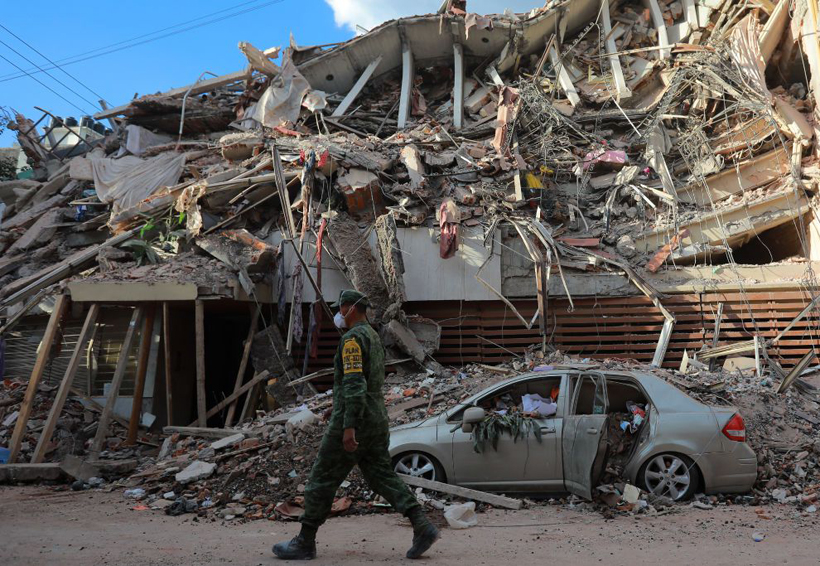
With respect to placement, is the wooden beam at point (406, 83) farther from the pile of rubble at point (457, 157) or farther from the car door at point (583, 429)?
the car door at point (583, 429)

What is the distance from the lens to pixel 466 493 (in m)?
6.08

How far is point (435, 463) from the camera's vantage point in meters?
6.47

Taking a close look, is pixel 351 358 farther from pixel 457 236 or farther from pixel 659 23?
pixel 659 23

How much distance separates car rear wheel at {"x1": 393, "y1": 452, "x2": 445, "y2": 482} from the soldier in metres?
2.08

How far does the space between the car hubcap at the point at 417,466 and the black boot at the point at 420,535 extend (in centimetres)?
225

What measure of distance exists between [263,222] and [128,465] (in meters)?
5.54

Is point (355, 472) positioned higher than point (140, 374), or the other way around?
point (140, 374)

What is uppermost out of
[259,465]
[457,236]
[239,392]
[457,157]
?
[457,157]

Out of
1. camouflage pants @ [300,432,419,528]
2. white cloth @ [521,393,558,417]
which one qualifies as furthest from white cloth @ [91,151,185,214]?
camouflage pants @ [300,432,419,528]

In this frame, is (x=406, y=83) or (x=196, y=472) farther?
(x=406, y=83)

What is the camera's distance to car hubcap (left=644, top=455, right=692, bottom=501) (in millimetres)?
6038

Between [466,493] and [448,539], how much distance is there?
47.4 inches

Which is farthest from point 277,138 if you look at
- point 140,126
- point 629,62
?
point 629,62

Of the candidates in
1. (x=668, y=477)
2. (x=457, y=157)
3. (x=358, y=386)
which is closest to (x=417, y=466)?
(x=668, y=477)
